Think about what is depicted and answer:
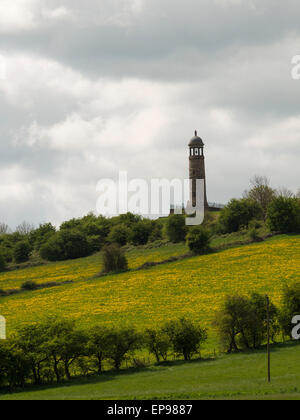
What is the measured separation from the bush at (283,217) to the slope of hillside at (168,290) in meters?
6.40

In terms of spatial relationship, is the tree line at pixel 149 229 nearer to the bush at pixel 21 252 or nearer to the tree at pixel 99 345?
the bush at pixel 21 252

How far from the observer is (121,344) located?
2445 inches

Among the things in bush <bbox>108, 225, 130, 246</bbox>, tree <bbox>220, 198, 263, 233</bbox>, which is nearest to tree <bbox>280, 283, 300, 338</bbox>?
tree <bbox>220, 198, 263, 233</bbox>

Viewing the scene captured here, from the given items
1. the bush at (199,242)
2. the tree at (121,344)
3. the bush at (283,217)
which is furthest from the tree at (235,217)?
the tree at (121,344)

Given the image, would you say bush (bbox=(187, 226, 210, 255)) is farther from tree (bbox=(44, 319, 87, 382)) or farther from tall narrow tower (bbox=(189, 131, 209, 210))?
tree (bbox=(44, 319, 87, 382))

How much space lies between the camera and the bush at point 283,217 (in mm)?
124312

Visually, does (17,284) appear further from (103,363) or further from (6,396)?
(6,396)

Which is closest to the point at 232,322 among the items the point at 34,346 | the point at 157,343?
the point at 157,343

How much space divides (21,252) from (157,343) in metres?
101

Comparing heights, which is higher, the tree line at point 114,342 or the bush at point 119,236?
the bush at point 119,236

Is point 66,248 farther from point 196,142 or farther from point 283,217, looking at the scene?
point 283,217

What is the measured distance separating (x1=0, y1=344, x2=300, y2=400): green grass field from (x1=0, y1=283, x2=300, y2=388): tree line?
8.05 feet
